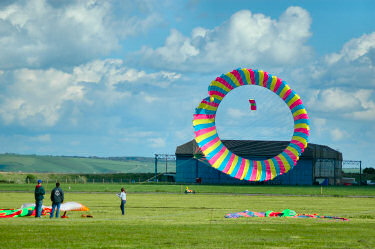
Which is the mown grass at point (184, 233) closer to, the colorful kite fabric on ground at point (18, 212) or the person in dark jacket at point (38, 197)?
the person in dark jacket at point (38, 197)

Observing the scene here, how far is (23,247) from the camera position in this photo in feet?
59.1

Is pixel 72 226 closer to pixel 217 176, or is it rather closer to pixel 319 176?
pixel 217 176

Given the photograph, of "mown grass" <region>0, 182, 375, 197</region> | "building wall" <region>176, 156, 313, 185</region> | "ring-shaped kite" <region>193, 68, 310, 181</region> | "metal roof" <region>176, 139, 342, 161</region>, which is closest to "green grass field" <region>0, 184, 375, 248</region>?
"ring-shaped kite" <region>193, 68, 310, 181</region>

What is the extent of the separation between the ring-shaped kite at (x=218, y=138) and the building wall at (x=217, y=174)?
5820 cm

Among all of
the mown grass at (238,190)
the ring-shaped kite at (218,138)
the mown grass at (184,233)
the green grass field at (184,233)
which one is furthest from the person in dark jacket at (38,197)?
the mown grass at (238,190)

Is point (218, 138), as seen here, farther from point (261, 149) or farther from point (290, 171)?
point (290, 171)

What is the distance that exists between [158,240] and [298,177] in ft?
270

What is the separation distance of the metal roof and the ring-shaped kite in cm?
2482

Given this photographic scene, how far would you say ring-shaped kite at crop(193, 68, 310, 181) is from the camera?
125 ft

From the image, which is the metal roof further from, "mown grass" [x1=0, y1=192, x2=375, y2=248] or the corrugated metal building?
"mown grass" [x1=0, y1=192, x2=375, y2=248]

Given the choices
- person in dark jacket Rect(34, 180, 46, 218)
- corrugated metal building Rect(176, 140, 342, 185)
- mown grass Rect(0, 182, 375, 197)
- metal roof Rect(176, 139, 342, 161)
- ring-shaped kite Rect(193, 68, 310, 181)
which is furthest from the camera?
corrugated metal building Rect(176, 140, 342, 185)

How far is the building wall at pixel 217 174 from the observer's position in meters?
99.4

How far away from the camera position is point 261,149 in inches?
3637

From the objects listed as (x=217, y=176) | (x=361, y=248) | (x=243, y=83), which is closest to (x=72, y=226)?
(x=361, y=248)
